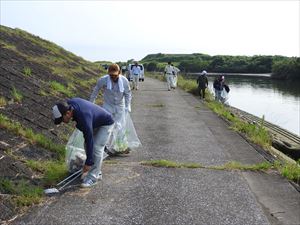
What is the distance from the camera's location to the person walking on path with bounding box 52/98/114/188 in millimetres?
7125

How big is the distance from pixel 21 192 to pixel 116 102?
3233 millimetres

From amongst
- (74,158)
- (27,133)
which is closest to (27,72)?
(27,133)

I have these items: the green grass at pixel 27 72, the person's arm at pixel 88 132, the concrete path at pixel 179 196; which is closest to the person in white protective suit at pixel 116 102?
the concrete path at pixel 179 196

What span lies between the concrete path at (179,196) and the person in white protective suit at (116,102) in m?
0.31

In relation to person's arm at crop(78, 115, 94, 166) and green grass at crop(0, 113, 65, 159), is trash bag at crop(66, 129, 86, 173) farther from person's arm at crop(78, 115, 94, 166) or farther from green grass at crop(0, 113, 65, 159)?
green grass at crop(0, 113, 65, 159)

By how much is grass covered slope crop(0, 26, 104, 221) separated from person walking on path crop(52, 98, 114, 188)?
658 millimetres

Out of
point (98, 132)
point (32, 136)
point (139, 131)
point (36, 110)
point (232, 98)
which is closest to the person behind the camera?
point (98, 132)

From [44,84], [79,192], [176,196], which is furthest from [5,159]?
[44,84]

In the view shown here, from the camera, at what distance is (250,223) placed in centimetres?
627

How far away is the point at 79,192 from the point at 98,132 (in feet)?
3.53

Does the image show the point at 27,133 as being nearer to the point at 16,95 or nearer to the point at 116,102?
the point at 116,102

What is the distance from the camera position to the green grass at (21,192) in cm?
685

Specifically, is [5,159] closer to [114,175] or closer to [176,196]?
[114,175]

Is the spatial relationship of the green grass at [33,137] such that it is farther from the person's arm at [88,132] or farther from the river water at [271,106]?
the river water at [271,106]
